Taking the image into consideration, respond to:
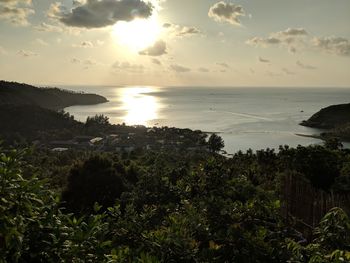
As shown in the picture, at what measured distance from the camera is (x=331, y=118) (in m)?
157

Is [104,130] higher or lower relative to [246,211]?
lower

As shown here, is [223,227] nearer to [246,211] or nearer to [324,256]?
[246,211]

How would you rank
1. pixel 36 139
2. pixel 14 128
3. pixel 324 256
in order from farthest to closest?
pixel 14 128, pixel 36 139, pixel 324 256

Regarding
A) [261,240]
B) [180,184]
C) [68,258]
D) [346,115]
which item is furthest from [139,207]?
[346,115]

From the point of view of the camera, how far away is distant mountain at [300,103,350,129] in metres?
152

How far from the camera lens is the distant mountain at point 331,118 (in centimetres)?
15150

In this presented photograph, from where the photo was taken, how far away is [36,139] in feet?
414

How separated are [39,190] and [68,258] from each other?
0.68m

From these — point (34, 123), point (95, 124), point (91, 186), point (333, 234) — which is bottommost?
point (95, 124)

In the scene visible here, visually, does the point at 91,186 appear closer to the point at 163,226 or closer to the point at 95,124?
the point at 163,226

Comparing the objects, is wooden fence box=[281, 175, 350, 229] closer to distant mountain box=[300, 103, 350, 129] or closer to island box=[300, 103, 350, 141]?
island box=[300, 103, 350, 141]

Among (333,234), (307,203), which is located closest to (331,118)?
(307,203)

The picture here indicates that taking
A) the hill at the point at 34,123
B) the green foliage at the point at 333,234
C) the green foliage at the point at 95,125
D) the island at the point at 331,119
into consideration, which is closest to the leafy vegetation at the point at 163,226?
the green foliage at the point at 333,234

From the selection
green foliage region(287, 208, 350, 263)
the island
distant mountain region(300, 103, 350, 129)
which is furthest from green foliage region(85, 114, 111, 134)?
green foliage region(287, 208, 350, 263)
